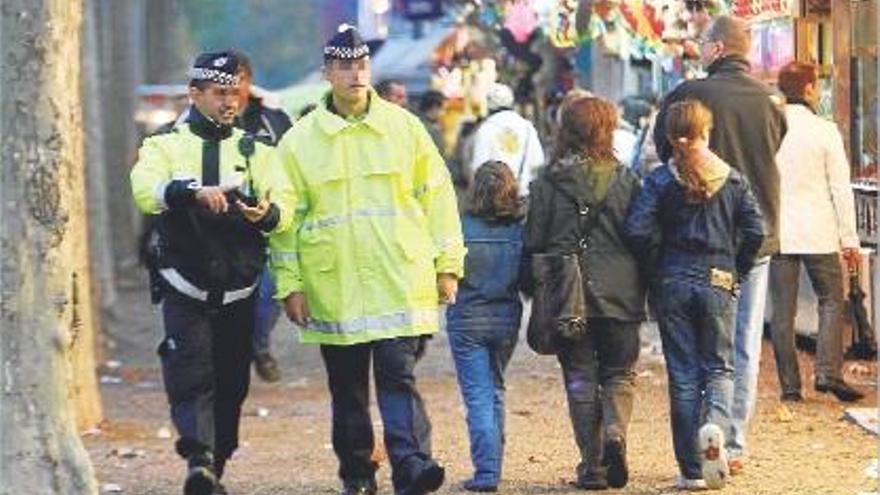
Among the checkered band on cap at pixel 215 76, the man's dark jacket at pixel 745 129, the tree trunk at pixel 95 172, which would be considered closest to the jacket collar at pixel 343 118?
the checkered band on cap at pixel 215 76

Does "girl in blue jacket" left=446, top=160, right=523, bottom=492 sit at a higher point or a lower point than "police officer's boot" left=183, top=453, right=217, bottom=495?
higher

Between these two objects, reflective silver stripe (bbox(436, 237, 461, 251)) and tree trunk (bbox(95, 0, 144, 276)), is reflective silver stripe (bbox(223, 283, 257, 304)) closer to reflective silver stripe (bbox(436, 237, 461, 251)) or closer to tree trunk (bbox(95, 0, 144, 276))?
reflective silver stripe (bbox(436, 237, 461, 251))

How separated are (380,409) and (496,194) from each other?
3.82 ft

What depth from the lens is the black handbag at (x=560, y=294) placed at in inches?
→ 444

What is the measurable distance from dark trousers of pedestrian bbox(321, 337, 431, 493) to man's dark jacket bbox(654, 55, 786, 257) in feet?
6.37

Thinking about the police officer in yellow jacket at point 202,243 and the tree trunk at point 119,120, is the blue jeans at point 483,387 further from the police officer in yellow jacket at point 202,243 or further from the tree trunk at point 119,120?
the tree trunk at point 119,120

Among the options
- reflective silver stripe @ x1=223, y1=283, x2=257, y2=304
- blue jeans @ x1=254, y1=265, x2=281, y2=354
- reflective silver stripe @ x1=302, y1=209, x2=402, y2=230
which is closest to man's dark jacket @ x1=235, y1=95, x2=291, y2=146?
blue jeans @ x1=254, y1=265, x2=281, y2=354

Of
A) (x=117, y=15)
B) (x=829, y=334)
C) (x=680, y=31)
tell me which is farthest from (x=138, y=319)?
(x=829, y=334)

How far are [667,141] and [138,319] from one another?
14.6m

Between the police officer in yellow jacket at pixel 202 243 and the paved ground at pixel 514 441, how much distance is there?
3.23 ft

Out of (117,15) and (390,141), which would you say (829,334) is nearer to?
(390,141)

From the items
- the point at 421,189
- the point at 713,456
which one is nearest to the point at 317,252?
the point at 421,189

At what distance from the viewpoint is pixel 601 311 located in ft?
37.1

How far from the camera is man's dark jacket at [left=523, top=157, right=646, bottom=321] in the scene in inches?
446
